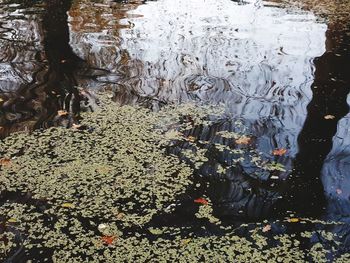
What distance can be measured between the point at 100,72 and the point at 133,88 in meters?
0.75

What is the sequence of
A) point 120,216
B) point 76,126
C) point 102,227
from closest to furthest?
point 102,227
point 120,216
point 76,126

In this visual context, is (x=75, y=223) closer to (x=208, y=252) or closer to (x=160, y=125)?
(x=208, y=252)

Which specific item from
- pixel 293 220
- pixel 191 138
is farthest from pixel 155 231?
pixel 191 138

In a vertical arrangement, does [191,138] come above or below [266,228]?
above

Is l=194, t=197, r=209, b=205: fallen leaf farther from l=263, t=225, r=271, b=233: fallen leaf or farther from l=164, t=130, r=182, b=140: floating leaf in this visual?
l=164, t=130, r=182, b=140: floating leaf

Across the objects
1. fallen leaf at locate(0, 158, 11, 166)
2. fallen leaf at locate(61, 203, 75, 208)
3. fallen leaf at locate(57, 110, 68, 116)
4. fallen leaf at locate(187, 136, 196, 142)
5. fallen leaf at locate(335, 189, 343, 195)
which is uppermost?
fallen leaf at locate(57, 110, 68, 116)

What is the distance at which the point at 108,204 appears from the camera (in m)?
3.17

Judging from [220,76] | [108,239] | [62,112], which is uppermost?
[220,76]

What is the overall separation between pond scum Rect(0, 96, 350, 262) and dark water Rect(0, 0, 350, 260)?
0.25 m

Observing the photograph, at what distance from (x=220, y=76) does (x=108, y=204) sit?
9.72 ft

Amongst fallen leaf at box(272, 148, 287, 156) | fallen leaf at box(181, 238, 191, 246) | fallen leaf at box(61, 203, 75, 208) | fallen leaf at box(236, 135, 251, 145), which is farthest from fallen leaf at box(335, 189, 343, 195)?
fallen leaf at box(61, 203, 75, 208)

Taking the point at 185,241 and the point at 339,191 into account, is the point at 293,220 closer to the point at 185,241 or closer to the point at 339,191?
the point at 339,191

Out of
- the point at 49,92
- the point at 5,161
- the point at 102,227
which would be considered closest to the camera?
the point at 102,227

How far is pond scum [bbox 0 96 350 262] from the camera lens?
2.75 metres
